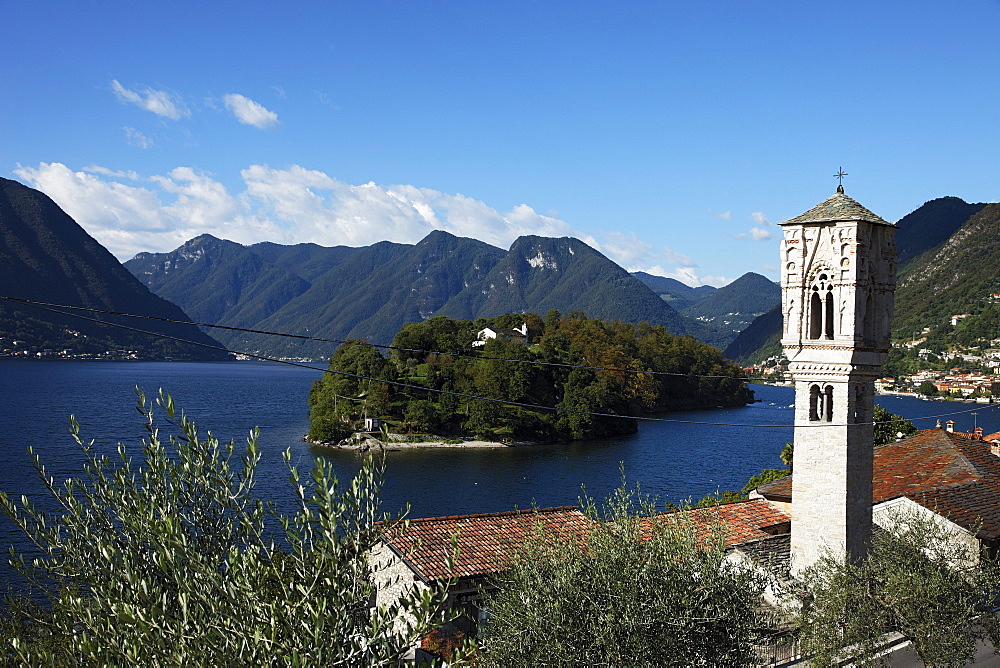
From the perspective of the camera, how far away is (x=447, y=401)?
2822 inches

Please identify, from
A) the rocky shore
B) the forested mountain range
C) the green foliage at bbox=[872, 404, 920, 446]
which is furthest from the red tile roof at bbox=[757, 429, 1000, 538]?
the forested mountain range

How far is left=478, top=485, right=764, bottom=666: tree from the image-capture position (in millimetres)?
9406

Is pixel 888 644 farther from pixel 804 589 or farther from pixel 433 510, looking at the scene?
pixel 433 510

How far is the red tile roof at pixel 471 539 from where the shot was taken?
15.0 m

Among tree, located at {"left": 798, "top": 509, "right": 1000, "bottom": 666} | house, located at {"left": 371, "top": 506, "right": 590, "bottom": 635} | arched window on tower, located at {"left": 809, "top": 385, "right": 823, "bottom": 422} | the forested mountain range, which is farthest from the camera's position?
the forested mountain range

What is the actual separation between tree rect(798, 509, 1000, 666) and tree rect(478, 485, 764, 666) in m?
2.79

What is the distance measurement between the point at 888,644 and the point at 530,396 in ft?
214

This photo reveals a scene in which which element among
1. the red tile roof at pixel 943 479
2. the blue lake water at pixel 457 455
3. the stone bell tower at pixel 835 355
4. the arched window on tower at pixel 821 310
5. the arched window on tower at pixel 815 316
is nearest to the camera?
the stone bell tower at pixel 835 355

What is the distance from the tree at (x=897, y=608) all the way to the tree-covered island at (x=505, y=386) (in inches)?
1455

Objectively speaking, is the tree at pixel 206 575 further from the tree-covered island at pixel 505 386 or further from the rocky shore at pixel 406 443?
the rocky shore at pixel 406 443

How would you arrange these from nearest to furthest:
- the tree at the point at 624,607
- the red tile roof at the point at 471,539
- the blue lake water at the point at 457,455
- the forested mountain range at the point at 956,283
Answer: the tree at the point at 624,607
the red tile roof at the point at 471,539
the blue lake water at the point at 457,455
the forested mountain range at the point at 956,283

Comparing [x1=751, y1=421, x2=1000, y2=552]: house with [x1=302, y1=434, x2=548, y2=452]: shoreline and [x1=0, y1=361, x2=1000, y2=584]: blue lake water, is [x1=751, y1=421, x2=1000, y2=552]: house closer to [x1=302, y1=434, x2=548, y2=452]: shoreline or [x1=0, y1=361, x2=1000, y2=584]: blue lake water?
[x1=0, y1=361, x2=1000, y2=584]: blue lake water

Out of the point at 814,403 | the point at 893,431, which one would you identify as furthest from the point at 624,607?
the point at 893,431

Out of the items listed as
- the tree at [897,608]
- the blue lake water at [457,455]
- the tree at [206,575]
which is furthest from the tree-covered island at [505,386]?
the tree at [206,575]
